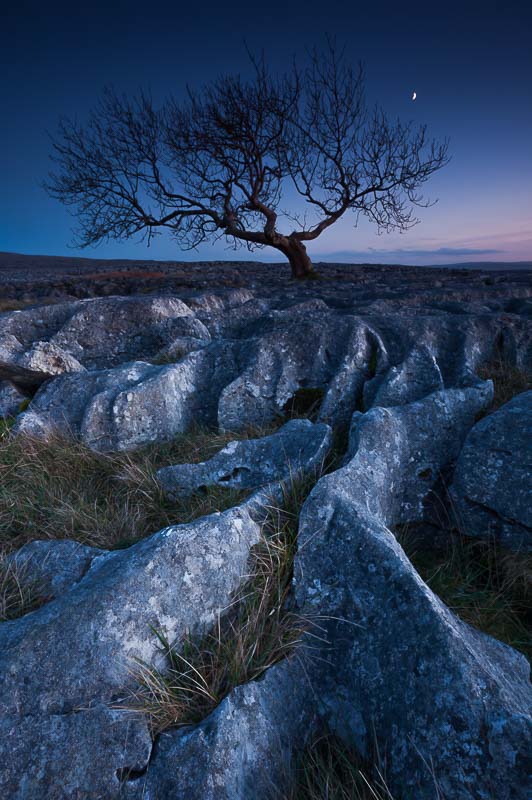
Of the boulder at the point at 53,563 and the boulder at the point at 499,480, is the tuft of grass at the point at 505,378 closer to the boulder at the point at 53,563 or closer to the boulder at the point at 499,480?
the boulder at the point at 499,480

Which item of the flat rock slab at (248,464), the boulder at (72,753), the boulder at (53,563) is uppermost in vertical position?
the flat rock slab at (248,464)

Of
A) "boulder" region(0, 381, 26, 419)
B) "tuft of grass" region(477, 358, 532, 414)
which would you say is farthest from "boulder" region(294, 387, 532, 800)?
"boulder" region(0, 381, 26, 419)

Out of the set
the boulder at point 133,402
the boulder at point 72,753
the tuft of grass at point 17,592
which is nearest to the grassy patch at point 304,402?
the boulder at point 133,402

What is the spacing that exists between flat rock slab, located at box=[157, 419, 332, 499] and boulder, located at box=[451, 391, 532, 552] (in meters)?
1.04

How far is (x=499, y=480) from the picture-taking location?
328 cm

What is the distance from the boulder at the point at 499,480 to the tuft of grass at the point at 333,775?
1860 millimetres

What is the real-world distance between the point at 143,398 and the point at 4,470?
1441 millimetres

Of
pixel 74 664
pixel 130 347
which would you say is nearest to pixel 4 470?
pixel 130 347

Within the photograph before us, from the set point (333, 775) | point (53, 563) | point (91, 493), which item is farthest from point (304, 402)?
point (333, 775)

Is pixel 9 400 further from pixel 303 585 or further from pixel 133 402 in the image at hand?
pixel 303 585

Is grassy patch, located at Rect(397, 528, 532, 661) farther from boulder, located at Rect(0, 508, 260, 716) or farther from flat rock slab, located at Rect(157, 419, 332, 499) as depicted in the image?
boulder, located at Rect(0, 508, 260, 716)

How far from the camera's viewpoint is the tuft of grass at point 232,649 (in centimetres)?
202

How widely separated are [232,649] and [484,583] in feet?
6.03

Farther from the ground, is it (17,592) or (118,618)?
(118,618)
